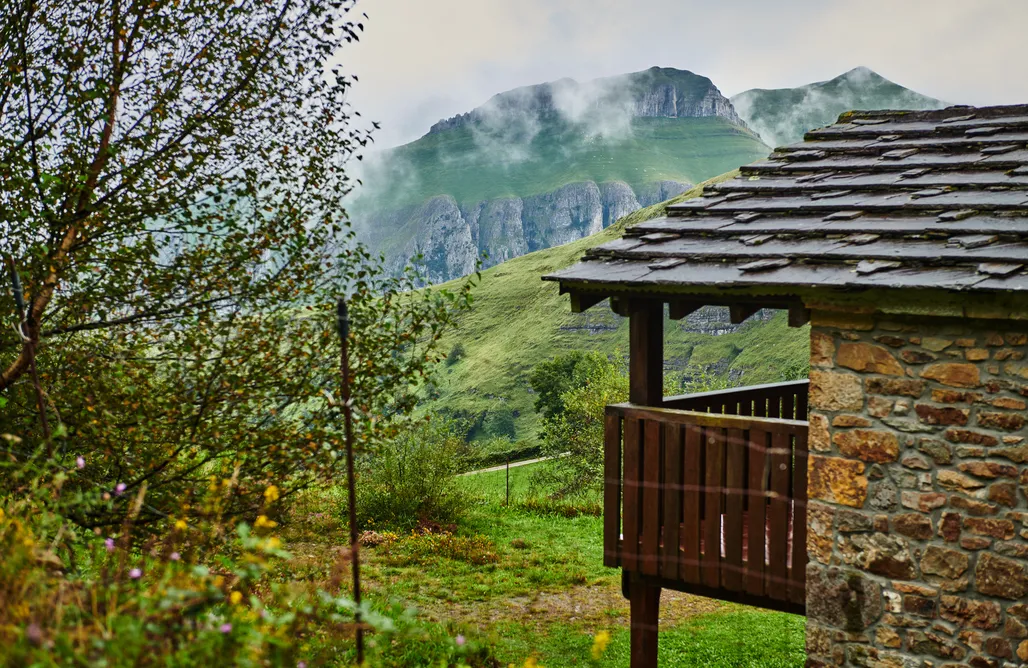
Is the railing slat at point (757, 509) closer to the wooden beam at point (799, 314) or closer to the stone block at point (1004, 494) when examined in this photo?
the wooden beam at point (799, 314)

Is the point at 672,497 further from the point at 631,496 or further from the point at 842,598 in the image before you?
the point at 842,598

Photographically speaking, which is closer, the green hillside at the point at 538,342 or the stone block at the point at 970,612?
the stone block at the point at 970,612

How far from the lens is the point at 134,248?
20.3 ft

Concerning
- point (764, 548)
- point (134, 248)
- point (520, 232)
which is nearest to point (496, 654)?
point (764, 548)

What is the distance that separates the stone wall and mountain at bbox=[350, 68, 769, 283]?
14701 cm

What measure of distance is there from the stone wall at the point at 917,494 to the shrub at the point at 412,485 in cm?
1172

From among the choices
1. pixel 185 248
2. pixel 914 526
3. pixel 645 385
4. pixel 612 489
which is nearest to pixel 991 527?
pixel 914 526

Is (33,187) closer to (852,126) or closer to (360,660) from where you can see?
(360,660)

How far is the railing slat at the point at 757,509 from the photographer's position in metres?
5.25

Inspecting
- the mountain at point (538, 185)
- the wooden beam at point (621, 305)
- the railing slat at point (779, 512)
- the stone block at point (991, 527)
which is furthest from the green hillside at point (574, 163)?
the stone block at point (991, 527)

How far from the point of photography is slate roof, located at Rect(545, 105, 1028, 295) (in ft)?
14.5

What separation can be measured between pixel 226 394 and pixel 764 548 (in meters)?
4.04

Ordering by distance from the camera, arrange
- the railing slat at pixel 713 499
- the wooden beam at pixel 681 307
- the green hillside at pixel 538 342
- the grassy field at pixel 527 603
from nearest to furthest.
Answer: the railing slat at pixel 713 499 < the wooden beam at pixel 681 307 < the grassy field at pixel 527 603 < the green hillside at pixel 538 342

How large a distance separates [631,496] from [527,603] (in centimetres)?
603
